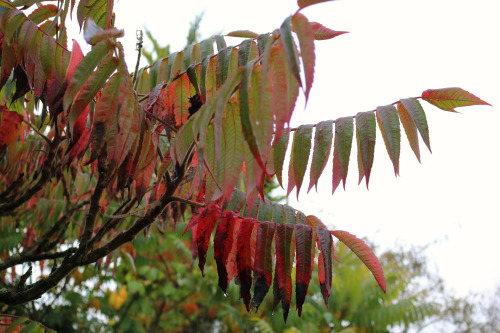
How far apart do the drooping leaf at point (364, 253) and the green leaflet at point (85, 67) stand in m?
0.67

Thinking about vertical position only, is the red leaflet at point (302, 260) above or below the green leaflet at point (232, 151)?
below

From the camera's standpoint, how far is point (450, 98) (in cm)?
113

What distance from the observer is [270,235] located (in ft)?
3.48

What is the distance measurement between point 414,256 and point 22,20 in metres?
11.6

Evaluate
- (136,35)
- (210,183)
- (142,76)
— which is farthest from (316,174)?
(142,76)

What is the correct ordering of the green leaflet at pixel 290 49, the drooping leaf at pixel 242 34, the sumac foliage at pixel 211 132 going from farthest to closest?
the drooping leaf at pixel 242 34 → the sumac foliage at pixel 211 132 → the green leaflet at pixel 290 49

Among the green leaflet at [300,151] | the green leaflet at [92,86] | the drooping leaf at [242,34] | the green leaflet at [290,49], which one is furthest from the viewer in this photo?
the drooping leaf at [242,34]

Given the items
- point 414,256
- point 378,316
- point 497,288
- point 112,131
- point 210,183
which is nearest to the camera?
point 112,131

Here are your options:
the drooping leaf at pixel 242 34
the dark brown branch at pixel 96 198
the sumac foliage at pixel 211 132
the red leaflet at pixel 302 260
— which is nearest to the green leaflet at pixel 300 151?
the sumac foliage at pixel 211 132

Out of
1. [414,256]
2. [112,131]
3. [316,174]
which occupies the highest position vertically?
[112,131]

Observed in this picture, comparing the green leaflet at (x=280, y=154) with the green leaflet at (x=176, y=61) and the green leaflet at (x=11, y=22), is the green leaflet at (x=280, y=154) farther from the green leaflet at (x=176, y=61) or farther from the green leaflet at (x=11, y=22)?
the green leaflet at (x=11, y=22)

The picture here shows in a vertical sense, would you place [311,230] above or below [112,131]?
below

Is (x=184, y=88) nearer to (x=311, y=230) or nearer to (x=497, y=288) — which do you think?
(x=311, y=230)

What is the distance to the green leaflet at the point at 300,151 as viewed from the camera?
111cm
